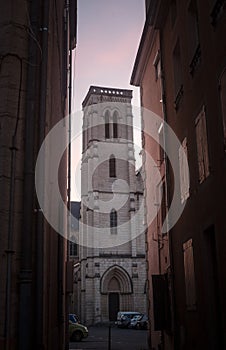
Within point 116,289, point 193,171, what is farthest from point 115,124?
point 193,171

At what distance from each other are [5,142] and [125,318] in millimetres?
38533

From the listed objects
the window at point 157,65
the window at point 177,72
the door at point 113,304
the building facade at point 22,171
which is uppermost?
the window at point 157,65

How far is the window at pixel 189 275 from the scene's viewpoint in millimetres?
10188

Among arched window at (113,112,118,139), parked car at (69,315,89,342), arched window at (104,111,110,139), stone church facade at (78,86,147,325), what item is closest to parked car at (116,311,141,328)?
stone church facade at (78,86,147,325)

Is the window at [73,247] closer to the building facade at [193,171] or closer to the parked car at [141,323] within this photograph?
the parked car at [141,323]

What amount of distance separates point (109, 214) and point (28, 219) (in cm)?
4924

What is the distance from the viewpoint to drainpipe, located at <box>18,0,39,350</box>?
629cm

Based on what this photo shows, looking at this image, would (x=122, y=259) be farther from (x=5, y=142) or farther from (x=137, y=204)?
(x=5, y=142)

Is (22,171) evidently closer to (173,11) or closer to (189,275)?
(189,275)

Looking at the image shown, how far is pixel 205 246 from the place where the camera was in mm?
9219

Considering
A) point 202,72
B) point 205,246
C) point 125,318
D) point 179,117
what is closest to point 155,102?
point 179,117

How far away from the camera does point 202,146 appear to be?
9.27 meters

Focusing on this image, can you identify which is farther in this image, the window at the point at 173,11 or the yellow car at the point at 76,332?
the yellow car at the point at 76,332

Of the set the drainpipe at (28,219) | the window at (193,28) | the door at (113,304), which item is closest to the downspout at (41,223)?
the drainpipe at (28,219)
